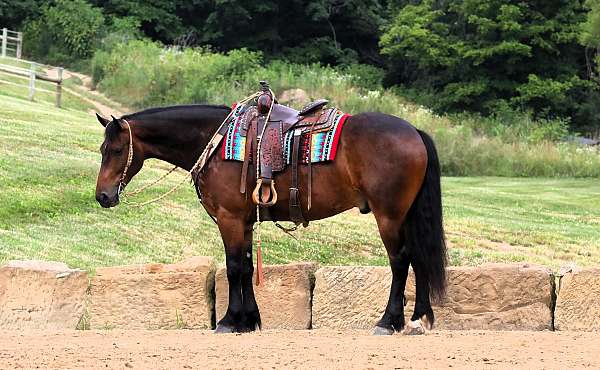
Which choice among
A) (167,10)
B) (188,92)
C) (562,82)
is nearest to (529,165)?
(188,92)

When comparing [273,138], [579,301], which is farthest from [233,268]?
[579,301]

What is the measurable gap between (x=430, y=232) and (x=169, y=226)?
6.70 m

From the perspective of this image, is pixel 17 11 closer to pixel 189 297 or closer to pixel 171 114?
pixel 171 114

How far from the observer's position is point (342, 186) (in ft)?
28.5

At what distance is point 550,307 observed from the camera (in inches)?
356

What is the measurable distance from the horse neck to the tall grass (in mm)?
19000

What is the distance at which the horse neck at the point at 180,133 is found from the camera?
9195mm

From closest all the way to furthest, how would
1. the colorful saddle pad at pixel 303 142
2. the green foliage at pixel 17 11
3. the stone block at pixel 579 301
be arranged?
the colorful saddle pad at pixel 303 142 → the stone block at pixel 579 301 → the green foliage at pixel 17 11

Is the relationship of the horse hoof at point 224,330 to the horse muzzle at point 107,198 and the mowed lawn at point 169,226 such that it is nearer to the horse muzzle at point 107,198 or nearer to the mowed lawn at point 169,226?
the horse muzzle at point 107,198

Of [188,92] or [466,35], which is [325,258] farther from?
[466,35]

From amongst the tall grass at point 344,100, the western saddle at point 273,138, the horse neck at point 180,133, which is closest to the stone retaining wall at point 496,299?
the western saddle at point 273,138

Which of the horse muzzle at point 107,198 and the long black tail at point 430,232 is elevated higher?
the long black tail at point 430,232

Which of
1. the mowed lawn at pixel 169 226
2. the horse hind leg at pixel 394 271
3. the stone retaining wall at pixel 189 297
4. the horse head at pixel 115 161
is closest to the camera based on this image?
the horse hind leg at pixel 394 271

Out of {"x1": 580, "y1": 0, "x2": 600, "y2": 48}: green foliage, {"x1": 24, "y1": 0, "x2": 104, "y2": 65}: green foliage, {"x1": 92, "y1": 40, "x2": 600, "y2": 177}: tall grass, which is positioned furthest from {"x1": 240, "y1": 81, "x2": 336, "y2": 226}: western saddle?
{"x1": 24, "y1": 0, "x2": 104, "y2": 65}: green foliage
